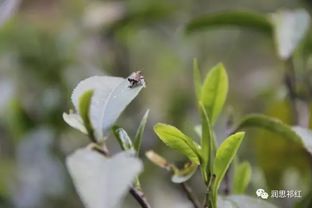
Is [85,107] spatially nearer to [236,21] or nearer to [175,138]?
[175,138]

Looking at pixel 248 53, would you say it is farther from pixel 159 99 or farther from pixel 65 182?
pixel 65 182

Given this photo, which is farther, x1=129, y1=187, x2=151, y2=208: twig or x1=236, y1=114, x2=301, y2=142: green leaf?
x1=236, y1=114, x2=301, y2=142: green leaf

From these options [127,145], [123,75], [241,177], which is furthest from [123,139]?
[123,75]

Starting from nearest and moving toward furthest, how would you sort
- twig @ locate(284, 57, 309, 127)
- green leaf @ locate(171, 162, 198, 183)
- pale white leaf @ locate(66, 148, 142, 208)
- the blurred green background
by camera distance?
pale white leaf @ locate(66, 148, 142, 208) < green leaf @ locate(171, 162, 198, 183) < twig @ locate(284, 57, 309, 127) < the blurred green background

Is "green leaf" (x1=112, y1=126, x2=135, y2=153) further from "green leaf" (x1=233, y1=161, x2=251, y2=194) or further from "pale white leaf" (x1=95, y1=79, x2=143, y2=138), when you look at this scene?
"green leaf" (x1=233, y1=161, x2=251, y2=194)

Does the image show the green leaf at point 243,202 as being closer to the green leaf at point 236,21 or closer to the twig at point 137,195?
the twig at point 137,195

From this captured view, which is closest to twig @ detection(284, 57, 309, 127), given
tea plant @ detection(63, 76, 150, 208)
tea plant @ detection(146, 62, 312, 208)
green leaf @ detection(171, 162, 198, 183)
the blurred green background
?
the blurred green background

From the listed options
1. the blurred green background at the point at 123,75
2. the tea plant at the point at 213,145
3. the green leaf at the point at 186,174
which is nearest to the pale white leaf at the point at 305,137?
the tea plant at the point at 213,145
